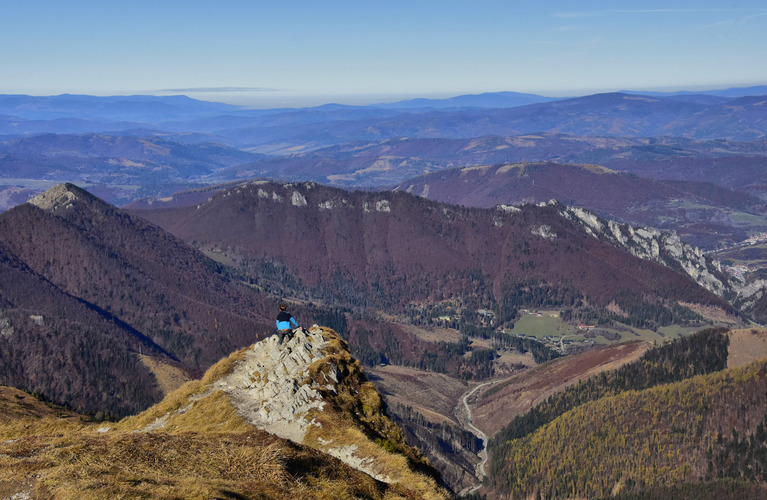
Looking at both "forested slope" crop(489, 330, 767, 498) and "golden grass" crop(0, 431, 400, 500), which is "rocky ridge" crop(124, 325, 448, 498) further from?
"forested slope" crop(489, 330, 767, 498)

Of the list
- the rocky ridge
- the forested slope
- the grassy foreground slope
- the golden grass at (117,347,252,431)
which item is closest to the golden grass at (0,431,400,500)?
the grassy foreground slope

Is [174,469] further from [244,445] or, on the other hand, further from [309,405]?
[309,405]

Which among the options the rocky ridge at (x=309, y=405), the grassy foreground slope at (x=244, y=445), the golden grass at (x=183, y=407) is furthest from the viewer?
the golden grass at (x=183, y=407)

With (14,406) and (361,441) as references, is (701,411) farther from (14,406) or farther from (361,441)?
(14,406)

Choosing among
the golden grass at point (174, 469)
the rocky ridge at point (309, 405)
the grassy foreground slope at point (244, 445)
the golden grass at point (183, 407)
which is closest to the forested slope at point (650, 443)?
A: the grassy foreground slope at point (244, 445)

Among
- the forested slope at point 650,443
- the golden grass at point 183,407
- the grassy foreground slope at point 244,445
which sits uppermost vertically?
the grassy foreground slope at point 244,445

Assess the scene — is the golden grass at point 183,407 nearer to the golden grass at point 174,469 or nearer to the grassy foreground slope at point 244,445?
the grassy foreground slope at point 244,445

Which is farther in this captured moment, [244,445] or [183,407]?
[183,407]

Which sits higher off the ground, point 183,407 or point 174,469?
point 174,469

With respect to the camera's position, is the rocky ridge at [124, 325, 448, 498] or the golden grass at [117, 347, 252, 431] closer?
the rocky ridge at [124, 325, 448, 498]

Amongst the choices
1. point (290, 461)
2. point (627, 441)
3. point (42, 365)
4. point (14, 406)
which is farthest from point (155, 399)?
point (290, 461)

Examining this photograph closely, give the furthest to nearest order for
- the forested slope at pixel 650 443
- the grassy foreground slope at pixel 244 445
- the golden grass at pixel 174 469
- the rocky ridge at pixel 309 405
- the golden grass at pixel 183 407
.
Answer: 1. the forested slope at pixel 650 443
2. the golden grass at pixel 183 407
3. the rocky ridge at pixel 309 405
4. the grassy foreground slope at pixel 244 445
5. the golden grass at pixel 174 469

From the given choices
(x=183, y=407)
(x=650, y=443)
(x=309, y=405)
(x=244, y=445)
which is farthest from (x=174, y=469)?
(x=650, y=443)

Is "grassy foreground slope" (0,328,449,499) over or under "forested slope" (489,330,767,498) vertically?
over
